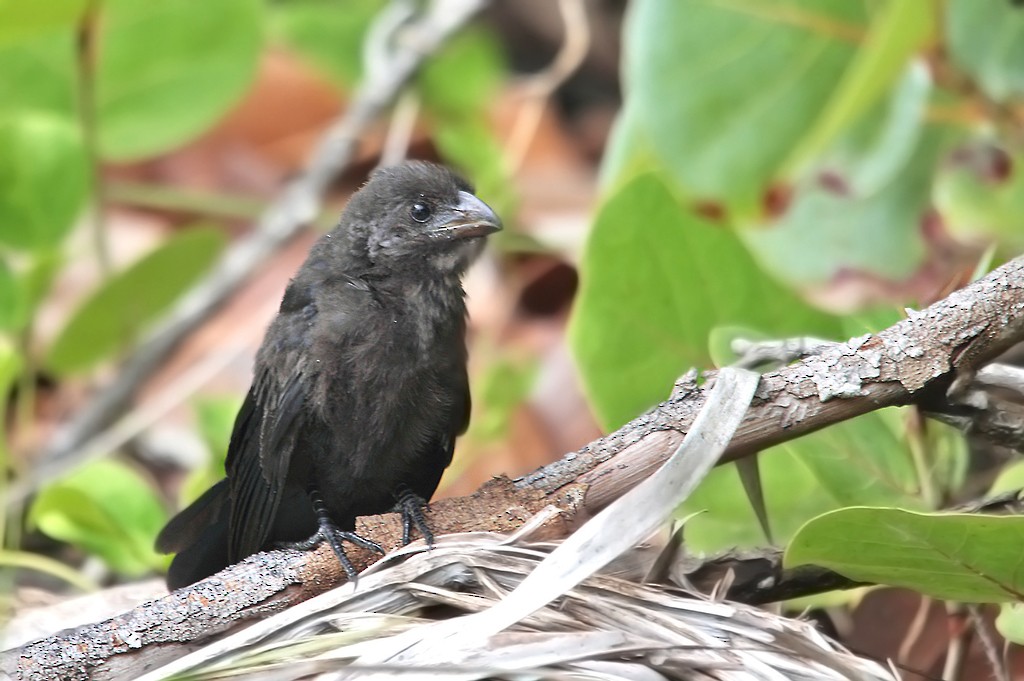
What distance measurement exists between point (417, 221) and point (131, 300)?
1.82m

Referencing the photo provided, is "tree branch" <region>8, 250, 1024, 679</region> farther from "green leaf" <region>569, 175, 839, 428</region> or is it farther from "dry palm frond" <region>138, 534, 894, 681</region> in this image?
"green leaf" <region>569, 175, 839, 428</region>

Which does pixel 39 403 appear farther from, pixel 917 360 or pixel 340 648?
pixel 917 360

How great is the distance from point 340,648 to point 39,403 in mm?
3907

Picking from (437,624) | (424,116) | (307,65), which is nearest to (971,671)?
(437,624)

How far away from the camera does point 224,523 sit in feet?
9.57

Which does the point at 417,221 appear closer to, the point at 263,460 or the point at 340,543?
the point at 263,460

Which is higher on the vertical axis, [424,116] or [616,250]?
[424,116]

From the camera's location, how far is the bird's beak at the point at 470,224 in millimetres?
3002

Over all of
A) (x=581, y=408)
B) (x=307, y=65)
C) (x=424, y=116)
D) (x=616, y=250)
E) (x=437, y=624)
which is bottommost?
(x=437, y=624)

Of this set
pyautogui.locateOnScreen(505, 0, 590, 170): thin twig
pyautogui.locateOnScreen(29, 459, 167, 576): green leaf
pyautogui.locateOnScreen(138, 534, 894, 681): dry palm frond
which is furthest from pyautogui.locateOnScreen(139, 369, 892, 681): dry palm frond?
pyautogui.locateOnScreen(505, 0, 590, 170): thin twig

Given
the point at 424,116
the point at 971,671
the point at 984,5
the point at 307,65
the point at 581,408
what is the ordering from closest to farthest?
the point at 971,671
the point at 984,5
the point at 581,408
the point at 424,116
the point at 307,65

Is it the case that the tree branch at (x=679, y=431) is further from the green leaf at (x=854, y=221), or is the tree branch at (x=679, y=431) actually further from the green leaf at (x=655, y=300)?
the green leaf at (x=854, y=221)

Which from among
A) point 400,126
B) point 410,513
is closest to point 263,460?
point 410,513

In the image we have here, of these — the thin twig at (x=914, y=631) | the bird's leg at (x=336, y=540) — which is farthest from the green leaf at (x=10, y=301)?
the thin twig at (x=914, y=631)
